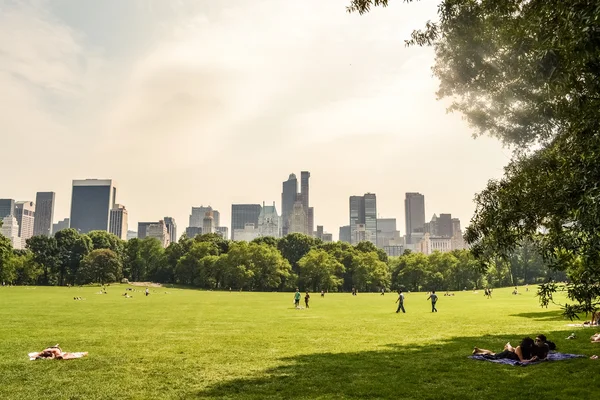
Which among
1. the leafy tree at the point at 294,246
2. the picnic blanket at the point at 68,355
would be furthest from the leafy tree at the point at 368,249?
the picnic blanket at the point at 68,355

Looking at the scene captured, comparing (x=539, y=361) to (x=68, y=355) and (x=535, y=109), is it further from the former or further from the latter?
(x=68, y=355)

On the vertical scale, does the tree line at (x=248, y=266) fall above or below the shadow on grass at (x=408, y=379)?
above

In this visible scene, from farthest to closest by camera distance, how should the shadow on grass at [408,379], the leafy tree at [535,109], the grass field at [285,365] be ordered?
the grass field at [285,365], the shadow on grass at [408,379], the leafy tree at [535,109]

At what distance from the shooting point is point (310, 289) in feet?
401

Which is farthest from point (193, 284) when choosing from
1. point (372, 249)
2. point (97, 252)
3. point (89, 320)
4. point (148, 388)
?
point (148, 388)

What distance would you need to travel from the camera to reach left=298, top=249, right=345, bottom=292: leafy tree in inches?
4658

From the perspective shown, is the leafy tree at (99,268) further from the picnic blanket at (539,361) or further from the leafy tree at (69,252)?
the picnic blanket at (539,361)

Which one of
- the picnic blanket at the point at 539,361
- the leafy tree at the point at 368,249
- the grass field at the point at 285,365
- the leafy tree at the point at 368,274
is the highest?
the leafy tree at the point at 368,249

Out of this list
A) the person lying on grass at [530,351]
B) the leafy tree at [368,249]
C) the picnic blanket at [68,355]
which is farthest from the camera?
the leafy tree at [368,249]

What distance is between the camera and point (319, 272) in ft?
389

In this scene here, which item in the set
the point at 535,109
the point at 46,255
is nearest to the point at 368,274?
the point at 46,255

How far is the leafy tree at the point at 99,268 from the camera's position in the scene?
12712 cm

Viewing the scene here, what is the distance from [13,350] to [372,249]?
442 ft

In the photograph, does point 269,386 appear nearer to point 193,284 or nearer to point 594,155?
point 594,155
